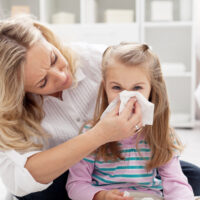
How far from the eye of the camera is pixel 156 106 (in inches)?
44.8

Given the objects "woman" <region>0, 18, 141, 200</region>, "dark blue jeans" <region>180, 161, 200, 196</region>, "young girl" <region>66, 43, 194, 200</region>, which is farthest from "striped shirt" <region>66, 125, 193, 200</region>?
"dark blue jeans" <region>180, 161, 200, 196</region>

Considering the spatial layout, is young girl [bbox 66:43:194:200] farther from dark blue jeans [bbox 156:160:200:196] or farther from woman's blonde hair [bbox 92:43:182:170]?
dark blue jeans [bbox 156:160:200:196]

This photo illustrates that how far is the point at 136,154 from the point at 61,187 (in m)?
0.35

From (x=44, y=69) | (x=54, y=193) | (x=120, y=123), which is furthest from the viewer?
(x=54, y=193)

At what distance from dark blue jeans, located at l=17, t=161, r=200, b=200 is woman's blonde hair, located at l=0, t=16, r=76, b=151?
178 millimetres

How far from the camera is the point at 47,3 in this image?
9.38 ft

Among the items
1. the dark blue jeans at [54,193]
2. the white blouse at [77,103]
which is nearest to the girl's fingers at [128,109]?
the white blouse at [77,103]

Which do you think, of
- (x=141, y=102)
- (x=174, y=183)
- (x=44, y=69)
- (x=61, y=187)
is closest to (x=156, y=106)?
(x=141, y=102)

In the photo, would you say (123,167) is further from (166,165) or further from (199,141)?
(199,141)

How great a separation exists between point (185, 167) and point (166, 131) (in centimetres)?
31

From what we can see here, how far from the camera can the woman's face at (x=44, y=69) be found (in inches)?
43.9

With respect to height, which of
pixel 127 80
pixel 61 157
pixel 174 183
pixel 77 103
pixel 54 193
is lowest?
pixel 54 193

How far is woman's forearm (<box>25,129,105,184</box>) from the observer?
1.00 m

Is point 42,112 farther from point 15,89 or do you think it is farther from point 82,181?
point 82,181
